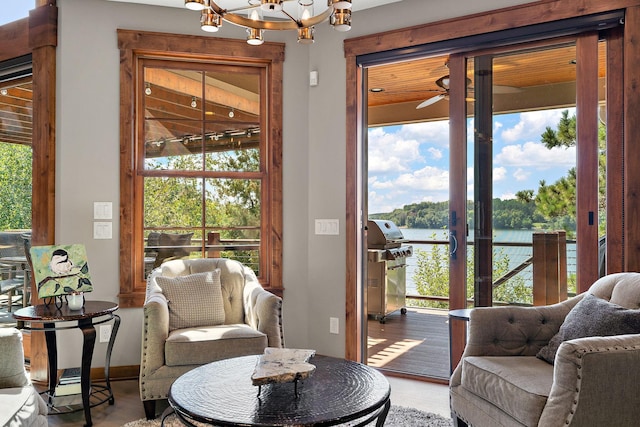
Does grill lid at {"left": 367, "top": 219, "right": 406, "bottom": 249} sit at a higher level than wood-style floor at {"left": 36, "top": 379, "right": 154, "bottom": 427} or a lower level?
higher

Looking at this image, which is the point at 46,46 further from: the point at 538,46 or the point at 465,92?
the point at 538,46

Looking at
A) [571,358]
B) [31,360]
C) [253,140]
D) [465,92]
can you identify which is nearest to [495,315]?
[571,358]

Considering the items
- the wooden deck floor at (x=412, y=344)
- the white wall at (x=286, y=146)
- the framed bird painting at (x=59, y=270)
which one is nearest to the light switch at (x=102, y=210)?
the white wall at (x=286, y=146)

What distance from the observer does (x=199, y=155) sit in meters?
4.16

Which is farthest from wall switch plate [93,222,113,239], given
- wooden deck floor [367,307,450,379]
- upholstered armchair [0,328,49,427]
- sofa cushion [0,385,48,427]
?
wooden deck floor [367,307,450,379]

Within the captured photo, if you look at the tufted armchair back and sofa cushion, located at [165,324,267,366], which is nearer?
the tufted armchair back

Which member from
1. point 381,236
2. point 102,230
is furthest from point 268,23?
point 381,236

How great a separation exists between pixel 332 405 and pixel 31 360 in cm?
288

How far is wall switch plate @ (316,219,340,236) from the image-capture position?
13.5 ft

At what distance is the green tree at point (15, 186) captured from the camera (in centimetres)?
407

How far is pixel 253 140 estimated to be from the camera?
4297 millimetres

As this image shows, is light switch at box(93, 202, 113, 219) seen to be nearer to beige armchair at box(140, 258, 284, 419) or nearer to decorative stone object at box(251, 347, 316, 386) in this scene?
beige armchair at box(140, 258, 284, 419)

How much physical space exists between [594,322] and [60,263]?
296 cm

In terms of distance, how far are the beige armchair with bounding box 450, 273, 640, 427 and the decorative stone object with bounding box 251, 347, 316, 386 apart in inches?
31.8
